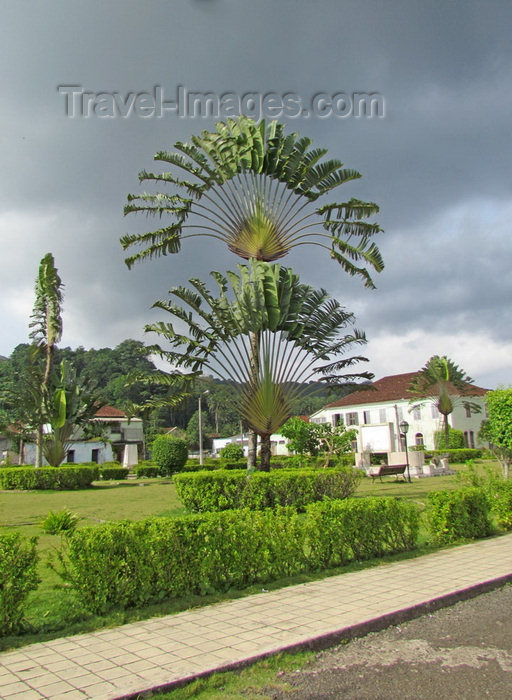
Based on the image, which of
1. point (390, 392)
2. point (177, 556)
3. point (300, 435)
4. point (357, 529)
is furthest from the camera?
point (390, 392)

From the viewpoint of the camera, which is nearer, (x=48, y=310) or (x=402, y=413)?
(x=48, y=310)

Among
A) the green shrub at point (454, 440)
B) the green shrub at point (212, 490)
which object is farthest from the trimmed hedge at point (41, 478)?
the green shrub at point (454, 440)

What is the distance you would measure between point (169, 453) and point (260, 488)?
22.0 meters

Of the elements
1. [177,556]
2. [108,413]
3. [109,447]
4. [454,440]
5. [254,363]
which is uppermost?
[108,413]

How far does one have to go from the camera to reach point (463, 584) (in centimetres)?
627

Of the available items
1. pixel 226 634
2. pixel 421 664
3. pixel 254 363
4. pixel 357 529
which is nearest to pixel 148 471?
pixel 254 363

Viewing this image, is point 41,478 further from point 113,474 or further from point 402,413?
point 402,413

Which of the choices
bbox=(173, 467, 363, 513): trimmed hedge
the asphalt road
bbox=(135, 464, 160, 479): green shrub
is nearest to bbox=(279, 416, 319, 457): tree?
bbox=(173, 467, 363, 513): trimmed hedge

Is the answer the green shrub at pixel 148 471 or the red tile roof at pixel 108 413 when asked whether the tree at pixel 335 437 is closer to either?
the green shrub at pixel 148 471

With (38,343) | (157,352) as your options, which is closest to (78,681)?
(157,352)

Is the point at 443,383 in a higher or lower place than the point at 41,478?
higher

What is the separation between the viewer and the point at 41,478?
26859 millimetres

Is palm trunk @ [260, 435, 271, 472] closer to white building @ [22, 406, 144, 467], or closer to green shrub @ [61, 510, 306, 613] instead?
green shrub @ [61, 510, 306, 613]

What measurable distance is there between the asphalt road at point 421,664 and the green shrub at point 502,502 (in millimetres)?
4943
